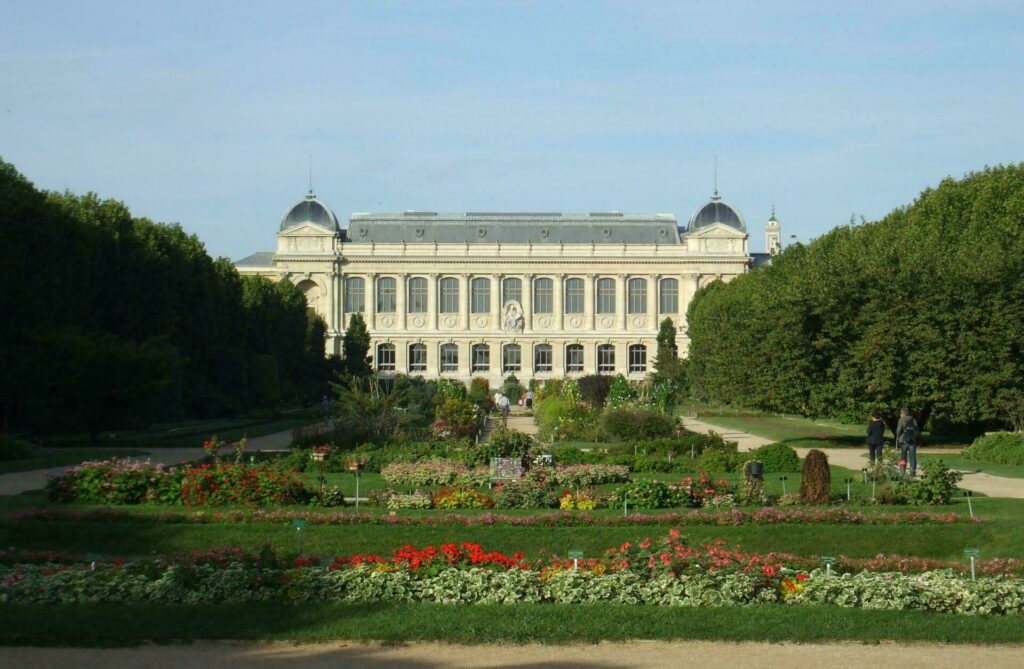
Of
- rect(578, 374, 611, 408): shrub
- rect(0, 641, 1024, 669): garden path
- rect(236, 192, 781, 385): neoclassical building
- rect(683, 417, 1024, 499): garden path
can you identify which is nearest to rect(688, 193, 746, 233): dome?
rect(236, 192, 781, 385): neoclassical building

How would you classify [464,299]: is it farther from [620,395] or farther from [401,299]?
[620,395]

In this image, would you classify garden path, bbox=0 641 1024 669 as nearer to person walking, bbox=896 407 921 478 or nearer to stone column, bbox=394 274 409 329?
person walking, bbox=896 407 921 478

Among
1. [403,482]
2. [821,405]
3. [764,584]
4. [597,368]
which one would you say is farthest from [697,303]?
[764,584]

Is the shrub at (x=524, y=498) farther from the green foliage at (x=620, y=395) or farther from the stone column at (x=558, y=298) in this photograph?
the stone column at (x=558, y=298)

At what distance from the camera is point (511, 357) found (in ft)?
321

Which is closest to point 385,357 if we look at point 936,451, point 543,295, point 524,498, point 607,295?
point 543,295

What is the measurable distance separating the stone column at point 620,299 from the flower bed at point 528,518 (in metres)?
79.6

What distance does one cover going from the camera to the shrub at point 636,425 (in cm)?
3409

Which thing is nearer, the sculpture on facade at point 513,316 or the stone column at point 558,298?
the sculpture on facade at point 513,316

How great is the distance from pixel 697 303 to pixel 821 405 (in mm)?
45212

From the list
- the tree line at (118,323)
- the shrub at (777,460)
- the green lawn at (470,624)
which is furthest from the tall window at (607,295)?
the green lawn at (470,624)

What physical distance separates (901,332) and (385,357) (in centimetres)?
6533

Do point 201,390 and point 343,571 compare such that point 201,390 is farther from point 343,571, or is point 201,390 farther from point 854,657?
point 854,657

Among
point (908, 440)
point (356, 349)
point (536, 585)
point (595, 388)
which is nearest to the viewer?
point (536, 585)
